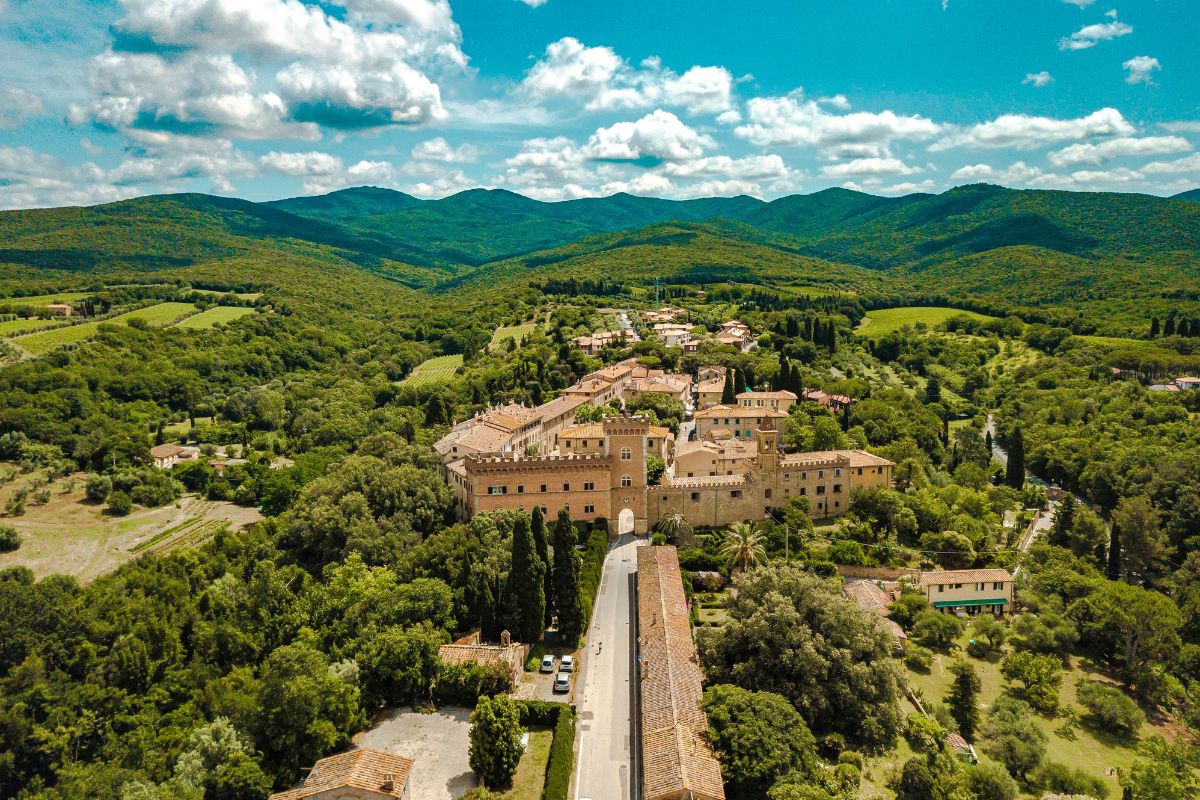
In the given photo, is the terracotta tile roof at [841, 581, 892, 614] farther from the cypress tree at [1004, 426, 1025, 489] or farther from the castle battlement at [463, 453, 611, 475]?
the cypress tree at [1004, 426, 1025, 489]

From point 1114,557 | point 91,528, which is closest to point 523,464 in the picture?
point 1114,557

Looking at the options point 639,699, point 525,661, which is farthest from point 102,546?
point 639,699

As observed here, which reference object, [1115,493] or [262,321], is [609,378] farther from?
[262,321]

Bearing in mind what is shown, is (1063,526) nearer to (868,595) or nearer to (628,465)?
(868,595)

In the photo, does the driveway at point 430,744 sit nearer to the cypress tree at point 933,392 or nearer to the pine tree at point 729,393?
the pine tree at point 729,393

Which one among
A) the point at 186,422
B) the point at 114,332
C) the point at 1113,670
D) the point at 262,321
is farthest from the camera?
the point at 262,321

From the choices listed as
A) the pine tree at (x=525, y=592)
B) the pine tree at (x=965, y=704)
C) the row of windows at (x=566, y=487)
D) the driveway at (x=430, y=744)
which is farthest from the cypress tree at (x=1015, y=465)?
the driveway at (x=430, y=744)

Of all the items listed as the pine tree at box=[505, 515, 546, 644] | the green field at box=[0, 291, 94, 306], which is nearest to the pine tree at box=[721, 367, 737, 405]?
the pine tree at box=[505, 515, 546, 644]
